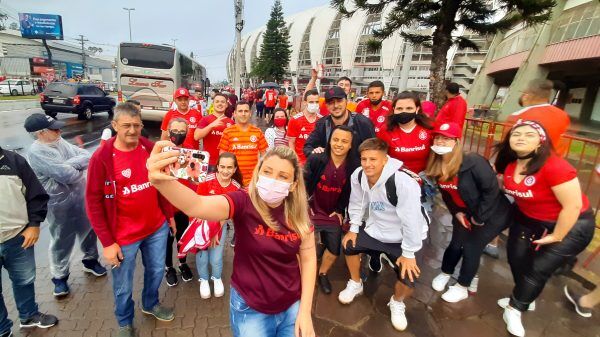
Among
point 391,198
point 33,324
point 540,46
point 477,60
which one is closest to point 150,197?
point 33,324

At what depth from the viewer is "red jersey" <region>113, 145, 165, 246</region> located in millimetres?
2312

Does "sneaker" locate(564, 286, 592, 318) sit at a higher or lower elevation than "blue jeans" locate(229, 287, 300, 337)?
lower

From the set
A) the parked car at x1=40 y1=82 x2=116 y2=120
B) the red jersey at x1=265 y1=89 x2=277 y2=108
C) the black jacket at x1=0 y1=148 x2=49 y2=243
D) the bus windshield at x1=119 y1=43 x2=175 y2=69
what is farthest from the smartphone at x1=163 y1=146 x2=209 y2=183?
the parked car at x1=40 y1=82 x2=116 y2=120

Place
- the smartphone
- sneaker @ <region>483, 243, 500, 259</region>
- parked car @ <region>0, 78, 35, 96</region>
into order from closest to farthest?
the smartphone, sneaker @ <region>483, 243, 500, 259</region>, parked car @ <region>0, 78, 35, 96</region>

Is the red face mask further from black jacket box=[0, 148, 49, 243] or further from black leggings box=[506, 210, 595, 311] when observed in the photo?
black leggings box=[506, 210, 595, 311]

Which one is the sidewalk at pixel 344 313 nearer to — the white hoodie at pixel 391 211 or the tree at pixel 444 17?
the white hoodie at pixel 391 211

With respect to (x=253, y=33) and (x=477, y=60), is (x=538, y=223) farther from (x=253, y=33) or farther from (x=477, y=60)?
(x=253, y=33)

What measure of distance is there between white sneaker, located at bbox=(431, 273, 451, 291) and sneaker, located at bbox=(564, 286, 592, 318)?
4.13 feet

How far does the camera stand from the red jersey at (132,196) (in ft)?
7.59

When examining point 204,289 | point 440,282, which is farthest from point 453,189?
point 204,289

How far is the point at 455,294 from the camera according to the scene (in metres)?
3.26

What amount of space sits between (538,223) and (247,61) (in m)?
103

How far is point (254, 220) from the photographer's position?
1720 millimetres

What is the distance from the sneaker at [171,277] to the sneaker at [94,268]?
0.74m
